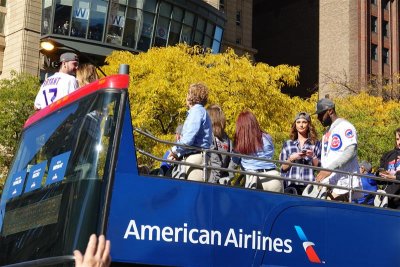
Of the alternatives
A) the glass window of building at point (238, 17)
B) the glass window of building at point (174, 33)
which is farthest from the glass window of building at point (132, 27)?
the glass window of building at point (238, 17)

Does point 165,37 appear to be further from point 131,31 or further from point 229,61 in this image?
point 229,61

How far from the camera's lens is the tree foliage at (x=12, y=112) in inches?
1266

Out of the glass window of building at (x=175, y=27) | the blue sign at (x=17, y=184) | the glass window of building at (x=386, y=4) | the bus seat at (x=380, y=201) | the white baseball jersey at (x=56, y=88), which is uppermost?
the glass window of building at (x=386, y=4)

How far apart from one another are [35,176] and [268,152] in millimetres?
2701

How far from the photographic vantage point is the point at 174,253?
21.8 ft

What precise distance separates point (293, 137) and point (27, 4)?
1466 inches

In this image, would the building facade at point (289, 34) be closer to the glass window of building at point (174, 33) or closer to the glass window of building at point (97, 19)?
the glass window of building at point (174, 33)

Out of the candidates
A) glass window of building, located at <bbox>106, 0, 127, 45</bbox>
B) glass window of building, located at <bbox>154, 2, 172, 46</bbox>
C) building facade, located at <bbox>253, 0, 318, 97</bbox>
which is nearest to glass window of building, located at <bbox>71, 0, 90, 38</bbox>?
glass window of building, located at <bbox>106, 0, 127, 45</bbox>

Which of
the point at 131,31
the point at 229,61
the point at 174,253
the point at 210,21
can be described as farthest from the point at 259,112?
the point at 174,253

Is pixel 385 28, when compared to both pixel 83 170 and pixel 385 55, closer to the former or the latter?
pixel 385 55

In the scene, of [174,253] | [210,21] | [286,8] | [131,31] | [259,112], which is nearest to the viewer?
[174,253]

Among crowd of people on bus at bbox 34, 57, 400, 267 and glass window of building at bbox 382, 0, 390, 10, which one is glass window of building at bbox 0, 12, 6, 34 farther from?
glass window of building at bbox 382, 0, 390, 10

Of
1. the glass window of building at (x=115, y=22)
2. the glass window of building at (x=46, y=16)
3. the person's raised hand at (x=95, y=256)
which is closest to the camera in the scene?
the person's raised hand at (x=95, y=256)

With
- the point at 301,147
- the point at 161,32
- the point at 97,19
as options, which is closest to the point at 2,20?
the point at 97,19
